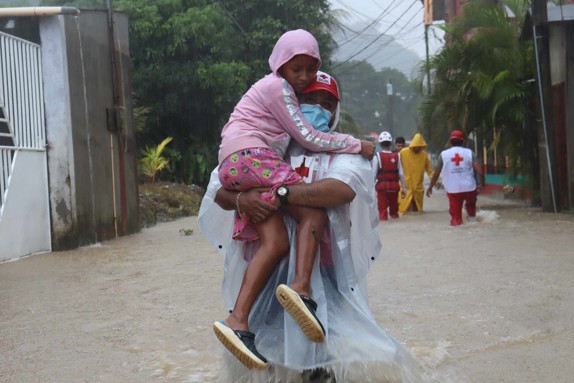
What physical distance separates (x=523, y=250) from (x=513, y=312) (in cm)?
374

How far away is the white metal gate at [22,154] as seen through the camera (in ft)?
32.8

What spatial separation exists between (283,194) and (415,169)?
12980 millimetres

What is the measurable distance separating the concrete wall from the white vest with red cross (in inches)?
202

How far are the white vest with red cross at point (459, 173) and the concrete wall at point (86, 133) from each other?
514 cm

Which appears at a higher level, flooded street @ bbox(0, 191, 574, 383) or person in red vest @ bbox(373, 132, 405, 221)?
person in red vest @ bbox(373, 132, 405, 221)

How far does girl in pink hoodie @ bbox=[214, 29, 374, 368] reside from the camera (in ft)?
12.0

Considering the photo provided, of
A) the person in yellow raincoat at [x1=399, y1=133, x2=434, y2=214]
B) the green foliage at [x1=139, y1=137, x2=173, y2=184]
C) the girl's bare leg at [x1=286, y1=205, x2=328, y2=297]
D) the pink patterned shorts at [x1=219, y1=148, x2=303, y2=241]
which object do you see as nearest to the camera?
the girl's bare leg at [x1=286, y1=205, x2=328, y2=297]

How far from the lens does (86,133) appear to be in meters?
11.8

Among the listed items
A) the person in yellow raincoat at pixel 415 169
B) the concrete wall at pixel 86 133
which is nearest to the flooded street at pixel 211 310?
the concrete wall at pixel 86 133

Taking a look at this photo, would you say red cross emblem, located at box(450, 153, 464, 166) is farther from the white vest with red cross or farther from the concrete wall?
the concrete wall

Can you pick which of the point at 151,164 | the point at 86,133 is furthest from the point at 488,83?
the point at 151,164

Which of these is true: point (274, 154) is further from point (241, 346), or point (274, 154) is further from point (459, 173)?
point (459, 173)

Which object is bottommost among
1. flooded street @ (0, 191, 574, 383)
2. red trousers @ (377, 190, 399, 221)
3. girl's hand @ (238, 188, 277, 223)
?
flooded street @ (0, 191, 574, 383)

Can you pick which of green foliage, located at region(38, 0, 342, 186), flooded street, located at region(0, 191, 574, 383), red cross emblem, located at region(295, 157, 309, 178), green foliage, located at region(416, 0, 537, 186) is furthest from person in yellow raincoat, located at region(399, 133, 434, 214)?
red cross emblem, located at region(295, 157, 309, 178)
